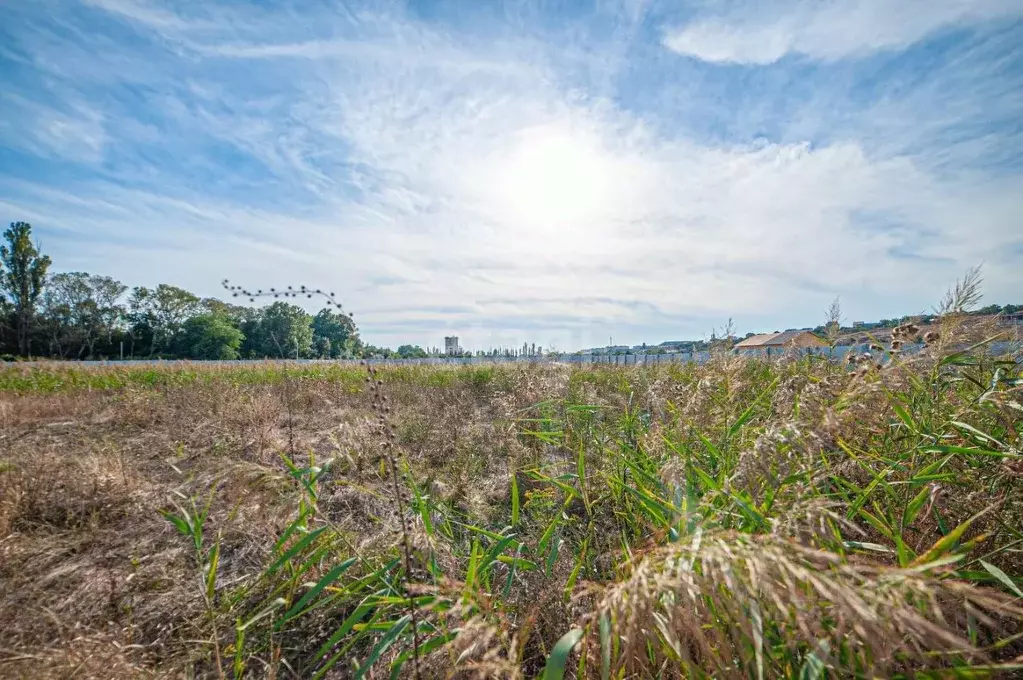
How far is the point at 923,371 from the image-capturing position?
1.87m

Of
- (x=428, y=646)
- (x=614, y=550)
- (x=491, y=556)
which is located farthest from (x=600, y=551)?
(x=428, y=646)

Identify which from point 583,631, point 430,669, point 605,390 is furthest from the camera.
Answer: point 605,390

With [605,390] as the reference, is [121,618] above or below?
below

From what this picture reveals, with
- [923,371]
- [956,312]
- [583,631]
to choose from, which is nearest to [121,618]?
[583,631]

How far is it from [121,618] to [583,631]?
2291mm

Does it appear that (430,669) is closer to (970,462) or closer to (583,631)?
(583,631)

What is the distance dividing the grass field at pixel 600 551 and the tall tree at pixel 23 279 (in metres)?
48.2

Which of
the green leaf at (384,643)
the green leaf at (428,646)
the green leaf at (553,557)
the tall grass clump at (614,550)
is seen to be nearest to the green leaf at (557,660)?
the tall grass clump at (614,550)

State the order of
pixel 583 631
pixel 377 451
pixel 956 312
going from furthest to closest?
pixel 377 451, pixel 956 312, pixel 583 631

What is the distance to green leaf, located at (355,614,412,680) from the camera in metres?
1.38

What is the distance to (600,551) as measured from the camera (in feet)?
6.92

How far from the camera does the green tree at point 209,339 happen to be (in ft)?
157

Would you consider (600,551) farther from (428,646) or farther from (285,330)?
(285,330)

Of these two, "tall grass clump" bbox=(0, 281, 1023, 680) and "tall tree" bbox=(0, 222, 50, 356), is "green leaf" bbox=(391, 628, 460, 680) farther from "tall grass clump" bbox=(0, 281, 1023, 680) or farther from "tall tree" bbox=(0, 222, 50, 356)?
"tall tree" bbox=(0, 222, 50, 356)
